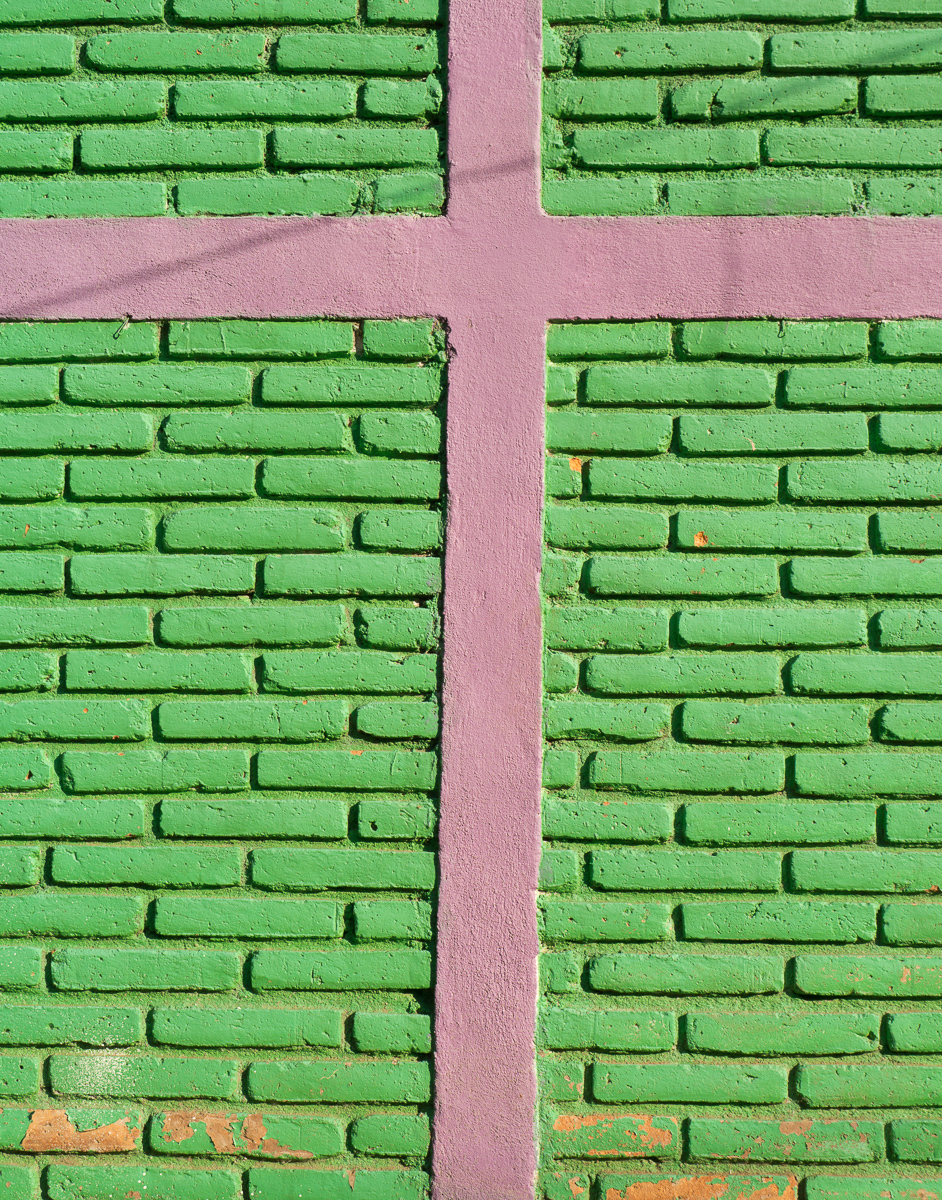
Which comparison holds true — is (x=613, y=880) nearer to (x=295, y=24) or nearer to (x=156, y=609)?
(x=156, y=609)

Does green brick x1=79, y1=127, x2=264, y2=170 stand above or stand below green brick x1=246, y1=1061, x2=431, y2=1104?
above

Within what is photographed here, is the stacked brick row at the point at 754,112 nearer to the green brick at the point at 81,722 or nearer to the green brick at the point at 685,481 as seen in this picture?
the green brick at the point at 685,481

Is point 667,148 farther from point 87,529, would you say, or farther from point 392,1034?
point 392,1034

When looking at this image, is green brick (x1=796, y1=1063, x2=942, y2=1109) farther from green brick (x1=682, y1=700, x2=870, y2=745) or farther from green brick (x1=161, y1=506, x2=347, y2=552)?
green brick (x1=161, y1=506, x2=347, y2=552)

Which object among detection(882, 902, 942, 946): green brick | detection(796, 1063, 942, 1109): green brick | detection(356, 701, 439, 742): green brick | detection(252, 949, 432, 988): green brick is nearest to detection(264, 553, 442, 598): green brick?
detection(356, 701, 439, 742): green brick

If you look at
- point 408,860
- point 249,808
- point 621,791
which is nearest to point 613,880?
point 621,791

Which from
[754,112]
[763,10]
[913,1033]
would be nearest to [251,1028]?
[913,1033]

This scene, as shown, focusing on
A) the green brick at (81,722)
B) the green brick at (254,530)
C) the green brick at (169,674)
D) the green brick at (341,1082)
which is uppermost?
the green brick at (254,530)

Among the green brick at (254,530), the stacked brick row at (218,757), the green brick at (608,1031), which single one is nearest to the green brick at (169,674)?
the stacked brick row at (218,757)
